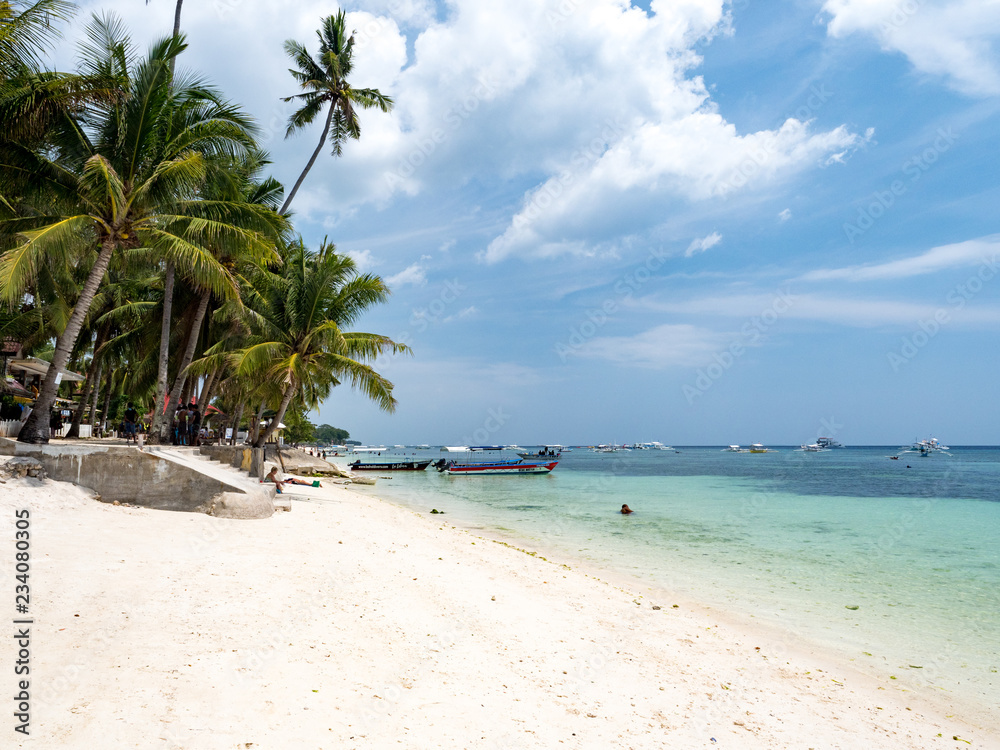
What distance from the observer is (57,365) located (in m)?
10.4

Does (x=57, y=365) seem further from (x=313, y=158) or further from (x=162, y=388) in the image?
(x=313, y=158)

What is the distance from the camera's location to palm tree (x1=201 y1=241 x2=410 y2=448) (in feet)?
52.5

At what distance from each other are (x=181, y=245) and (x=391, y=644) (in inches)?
380

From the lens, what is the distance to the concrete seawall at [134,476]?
31.0 feet

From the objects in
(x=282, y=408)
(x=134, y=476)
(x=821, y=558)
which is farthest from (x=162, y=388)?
(x=821, y=558)

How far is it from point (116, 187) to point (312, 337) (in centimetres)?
639

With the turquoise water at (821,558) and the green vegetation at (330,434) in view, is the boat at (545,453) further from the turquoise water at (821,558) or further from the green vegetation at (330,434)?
the green vegetation at (330,434)

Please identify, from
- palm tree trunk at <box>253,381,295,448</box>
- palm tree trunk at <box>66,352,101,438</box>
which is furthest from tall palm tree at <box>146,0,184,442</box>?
palm tree trunk at <box>66,352,101,438</box>

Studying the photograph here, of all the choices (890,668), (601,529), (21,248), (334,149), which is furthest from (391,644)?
(334,149)

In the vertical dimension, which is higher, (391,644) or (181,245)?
(181,245)

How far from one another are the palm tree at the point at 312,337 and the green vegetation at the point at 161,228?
41 millimetres

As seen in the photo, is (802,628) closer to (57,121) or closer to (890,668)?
(890,668)

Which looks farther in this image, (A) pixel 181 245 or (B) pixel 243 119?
(B) pixel 243 119

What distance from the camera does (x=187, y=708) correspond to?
3.74 meters
